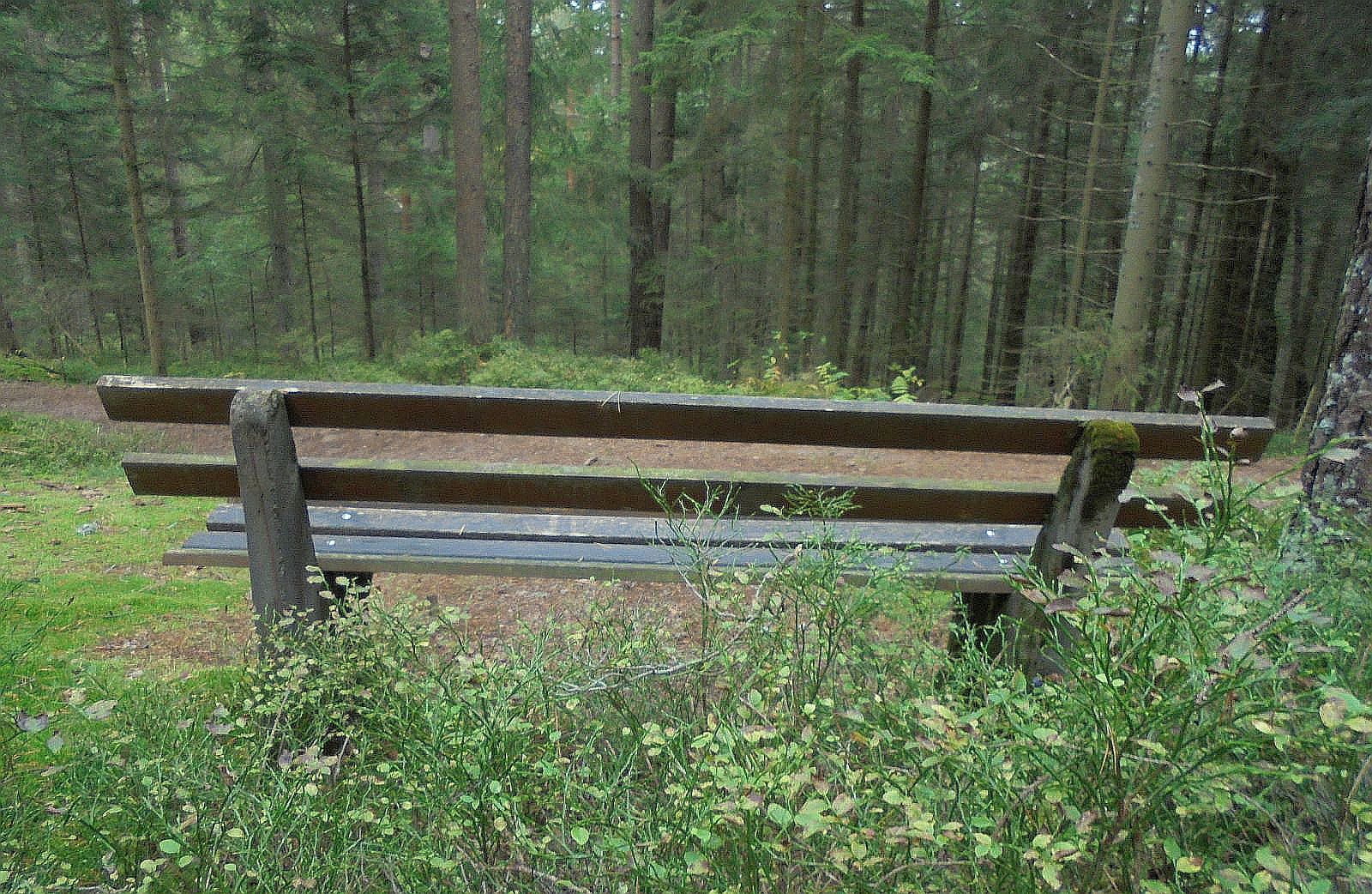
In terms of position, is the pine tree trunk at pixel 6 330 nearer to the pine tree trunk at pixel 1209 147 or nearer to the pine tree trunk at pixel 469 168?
the pine tree trunk at pixel 469 168

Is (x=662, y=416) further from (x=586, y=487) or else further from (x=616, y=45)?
(x=616, y=45)

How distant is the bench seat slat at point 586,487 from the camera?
3.00 m

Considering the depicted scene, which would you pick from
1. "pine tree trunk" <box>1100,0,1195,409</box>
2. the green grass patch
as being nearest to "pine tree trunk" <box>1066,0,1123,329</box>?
"pine tree trunk" <box>1100,0,1195,409</box>

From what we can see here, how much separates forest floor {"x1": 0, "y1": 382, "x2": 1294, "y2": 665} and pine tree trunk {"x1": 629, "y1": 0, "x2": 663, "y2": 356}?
8413 millimetres

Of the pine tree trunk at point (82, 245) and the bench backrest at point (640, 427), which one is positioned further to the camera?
the pine tree trunk at point (82, 245)

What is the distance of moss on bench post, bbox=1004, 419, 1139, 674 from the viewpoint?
8.93 feet

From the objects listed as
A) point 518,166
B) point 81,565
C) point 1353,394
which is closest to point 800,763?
point 1353,394

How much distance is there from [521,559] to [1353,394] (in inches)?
128

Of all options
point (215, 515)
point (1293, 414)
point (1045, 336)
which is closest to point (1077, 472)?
point (215, 515)

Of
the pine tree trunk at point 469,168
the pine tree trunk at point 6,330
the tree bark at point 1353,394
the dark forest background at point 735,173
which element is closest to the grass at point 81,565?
the tree bark at point 1353,394

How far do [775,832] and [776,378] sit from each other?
415 inches

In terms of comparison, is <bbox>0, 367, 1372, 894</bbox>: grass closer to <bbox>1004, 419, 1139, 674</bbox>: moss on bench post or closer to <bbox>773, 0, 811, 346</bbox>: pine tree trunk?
<bbox>1004, 419, 1139, 674</bbox>: moss on bench post

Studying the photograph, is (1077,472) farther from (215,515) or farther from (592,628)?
(215,515)

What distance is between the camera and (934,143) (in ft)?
78.1
